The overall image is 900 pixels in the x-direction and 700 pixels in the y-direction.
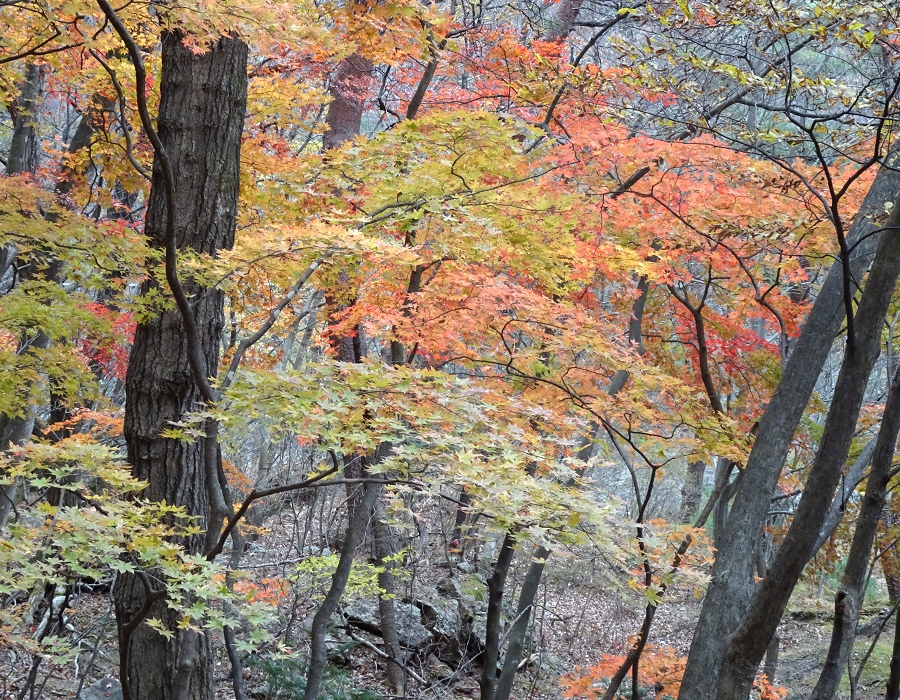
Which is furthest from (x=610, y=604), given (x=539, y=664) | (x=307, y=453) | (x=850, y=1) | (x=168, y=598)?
(x=850, y=1)

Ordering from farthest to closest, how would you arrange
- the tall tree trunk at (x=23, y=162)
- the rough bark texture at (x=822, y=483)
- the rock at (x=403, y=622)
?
the rock at (x=403, y=622), the tall tree trunk at (x=23, y=162), the rough bark texture at (x=822, y=483)

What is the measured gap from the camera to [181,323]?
4293 mm

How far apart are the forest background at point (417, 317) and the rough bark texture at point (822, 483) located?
1cm

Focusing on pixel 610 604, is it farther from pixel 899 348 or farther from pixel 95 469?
pixel 95 469

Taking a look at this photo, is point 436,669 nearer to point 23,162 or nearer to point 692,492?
point 23,162

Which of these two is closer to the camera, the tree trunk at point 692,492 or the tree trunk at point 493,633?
the tree trunk at point 493,633

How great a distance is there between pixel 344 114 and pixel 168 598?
6.39 meters

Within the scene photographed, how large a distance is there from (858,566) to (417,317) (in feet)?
11.0

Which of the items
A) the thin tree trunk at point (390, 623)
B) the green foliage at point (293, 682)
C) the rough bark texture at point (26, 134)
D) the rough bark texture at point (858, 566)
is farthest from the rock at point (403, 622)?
the rough bark texture at point (26, 134)

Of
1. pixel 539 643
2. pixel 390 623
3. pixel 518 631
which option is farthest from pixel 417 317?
pixel 539 643

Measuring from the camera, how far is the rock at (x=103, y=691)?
6160 millimetres

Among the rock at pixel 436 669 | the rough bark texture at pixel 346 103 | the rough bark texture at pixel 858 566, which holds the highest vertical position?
the rough bark texture at pixel 346 103

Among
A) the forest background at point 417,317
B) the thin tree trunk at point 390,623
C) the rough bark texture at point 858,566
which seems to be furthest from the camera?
the thin tree trunk at point 390,623

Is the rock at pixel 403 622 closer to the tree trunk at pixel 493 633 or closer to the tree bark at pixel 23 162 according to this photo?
the tree trunk at pixel 493 633
